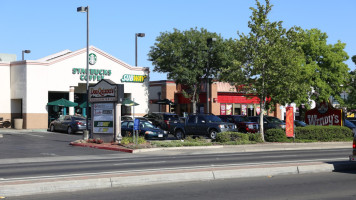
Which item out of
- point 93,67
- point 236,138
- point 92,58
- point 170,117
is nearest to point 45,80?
point 93,67

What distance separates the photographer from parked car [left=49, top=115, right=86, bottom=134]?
37469 mm

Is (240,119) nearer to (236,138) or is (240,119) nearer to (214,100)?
(236,138)

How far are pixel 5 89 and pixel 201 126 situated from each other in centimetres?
2026

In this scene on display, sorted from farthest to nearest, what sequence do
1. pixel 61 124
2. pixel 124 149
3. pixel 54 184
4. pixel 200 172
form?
pixel 61 124 → pixel 124 149 → pixel 200 172 → pixel 54 184

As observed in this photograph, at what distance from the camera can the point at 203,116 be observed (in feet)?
103

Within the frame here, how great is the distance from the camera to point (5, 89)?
42.7 meters

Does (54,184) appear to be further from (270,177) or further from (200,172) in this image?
(270,177)

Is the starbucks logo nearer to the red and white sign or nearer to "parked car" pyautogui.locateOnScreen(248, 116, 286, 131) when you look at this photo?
the red and white sign

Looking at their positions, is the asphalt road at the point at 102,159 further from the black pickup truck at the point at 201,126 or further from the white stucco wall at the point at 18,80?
the white stucco wall at the point at 18,80

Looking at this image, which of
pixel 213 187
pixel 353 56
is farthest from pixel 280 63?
pixel 353 56

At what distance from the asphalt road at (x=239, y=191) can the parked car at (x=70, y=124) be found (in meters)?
26.2

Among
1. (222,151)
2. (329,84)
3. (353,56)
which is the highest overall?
(353,56)

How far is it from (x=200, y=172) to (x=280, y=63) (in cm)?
1674

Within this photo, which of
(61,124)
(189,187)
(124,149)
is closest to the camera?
(189,187)
